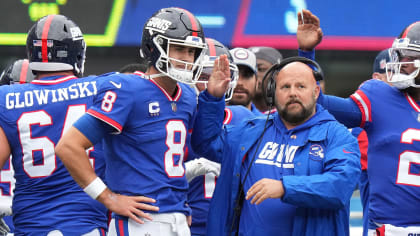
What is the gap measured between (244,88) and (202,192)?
1.12 meters

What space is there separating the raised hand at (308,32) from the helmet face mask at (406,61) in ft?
1.56

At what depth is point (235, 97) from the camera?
200 inches

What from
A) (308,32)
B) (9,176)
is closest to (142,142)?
(308,32)

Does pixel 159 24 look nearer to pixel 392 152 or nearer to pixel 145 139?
pixel 145 139

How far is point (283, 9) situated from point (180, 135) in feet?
27.8

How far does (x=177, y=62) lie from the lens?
3.52 m

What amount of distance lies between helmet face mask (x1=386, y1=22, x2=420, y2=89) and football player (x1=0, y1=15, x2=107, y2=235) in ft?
5.62

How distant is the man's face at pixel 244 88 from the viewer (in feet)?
16.7

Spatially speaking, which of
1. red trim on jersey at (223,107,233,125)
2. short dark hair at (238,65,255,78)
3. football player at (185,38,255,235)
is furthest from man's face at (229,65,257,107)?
red trim on jersey at (223,107,233,125)

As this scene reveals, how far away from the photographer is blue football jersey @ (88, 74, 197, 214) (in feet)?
11.1

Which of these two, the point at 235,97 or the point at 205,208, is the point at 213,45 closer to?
the point at 235,97

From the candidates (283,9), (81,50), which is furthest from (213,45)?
(283,9)

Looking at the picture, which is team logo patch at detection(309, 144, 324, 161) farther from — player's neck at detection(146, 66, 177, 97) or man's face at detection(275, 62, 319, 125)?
player's neck at detection(146, 66, 177, 97)

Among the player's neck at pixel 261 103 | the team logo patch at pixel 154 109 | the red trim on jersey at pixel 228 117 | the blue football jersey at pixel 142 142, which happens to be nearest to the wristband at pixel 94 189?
the blue football jersey at pixel 142 142
